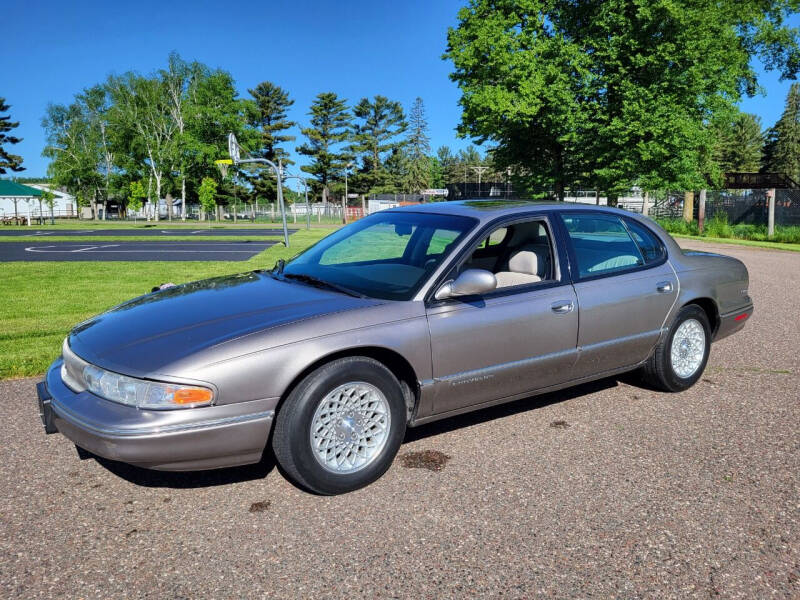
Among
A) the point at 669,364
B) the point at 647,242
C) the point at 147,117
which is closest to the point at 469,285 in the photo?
the point at 647,242

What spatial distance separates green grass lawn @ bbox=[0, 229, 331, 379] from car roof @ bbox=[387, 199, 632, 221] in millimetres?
3723

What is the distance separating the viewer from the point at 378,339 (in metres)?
3.21

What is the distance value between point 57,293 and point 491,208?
838 cm

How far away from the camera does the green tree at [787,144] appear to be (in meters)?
77.7

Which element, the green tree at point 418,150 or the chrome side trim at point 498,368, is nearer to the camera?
the chrome side trim at point 498,368

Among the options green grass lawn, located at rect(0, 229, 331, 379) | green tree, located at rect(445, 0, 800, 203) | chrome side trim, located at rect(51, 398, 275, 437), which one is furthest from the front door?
green tree, located at rect(445, 0, 800, 203)

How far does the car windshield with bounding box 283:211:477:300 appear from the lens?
3648mm

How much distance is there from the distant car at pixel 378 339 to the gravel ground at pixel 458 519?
11.6 inches

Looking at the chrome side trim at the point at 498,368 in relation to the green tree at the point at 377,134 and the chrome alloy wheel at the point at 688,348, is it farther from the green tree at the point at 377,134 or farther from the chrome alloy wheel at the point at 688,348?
the green tree at the point at 377,134

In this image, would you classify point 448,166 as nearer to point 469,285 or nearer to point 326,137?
point 326,137

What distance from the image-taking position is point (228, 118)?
6856 centimetres

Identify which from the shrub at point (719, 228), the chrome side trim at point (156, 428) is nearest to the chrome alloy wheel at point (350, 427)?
the chrome side trim at point (156, 428)

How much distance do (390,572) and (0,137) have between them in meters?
101

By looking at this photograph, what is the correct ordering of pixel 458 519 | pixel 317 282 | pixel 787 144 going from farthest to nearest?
pixel 787 144 < pixel 317 282 < pixel 458 519
